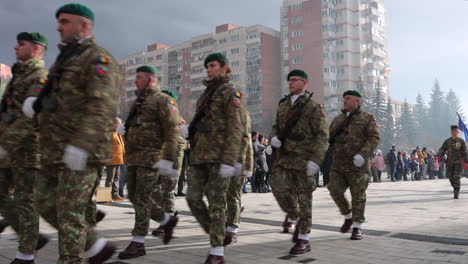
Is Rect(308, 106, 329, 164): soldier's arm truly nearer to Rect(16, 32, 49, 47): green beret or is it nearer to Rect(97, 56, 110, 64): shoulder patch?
Rect(97, 56, 110, 64): shoulder patch

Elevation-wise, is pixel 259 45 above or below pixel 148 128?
above

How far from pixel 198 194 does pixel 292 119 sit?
1751mm

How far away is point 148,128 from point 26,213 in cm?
161

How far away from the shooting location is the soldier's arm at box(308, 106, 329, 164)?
5359mm

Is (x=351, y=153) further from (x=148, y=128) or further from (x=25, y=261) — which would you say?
(x=25, y=261)

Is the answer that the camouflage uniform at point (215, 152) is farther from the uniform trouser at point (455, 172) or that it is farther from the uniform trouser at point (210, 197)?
the uniform trouser at point (455, 172)

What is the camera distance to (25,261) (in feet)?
13.0

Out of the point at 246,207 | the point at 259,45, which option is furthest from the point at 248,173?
the point at 259,45

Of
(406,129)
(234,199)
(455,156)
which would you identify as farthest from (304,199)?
(406,129)

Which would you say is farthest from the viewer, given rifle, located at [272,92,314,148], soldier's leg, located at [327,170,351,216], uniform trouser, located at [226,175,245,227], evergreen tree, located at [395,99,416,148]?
evergreen tree, located at [395,99,416,148]

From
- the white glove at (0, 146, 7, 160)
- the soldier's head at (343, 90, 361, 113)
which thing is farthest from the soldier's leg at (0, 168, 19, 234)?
the soldier's head at (343, 90, 361, 113)

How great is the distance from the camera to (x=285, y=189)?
5535 mm

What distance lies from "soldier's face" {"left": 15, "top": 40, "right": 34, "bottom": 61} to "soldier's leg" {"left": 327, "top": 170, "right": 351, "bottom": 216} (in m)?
4.51

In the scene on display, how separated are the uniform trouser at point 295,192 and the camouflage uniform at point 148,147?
1529 mm
